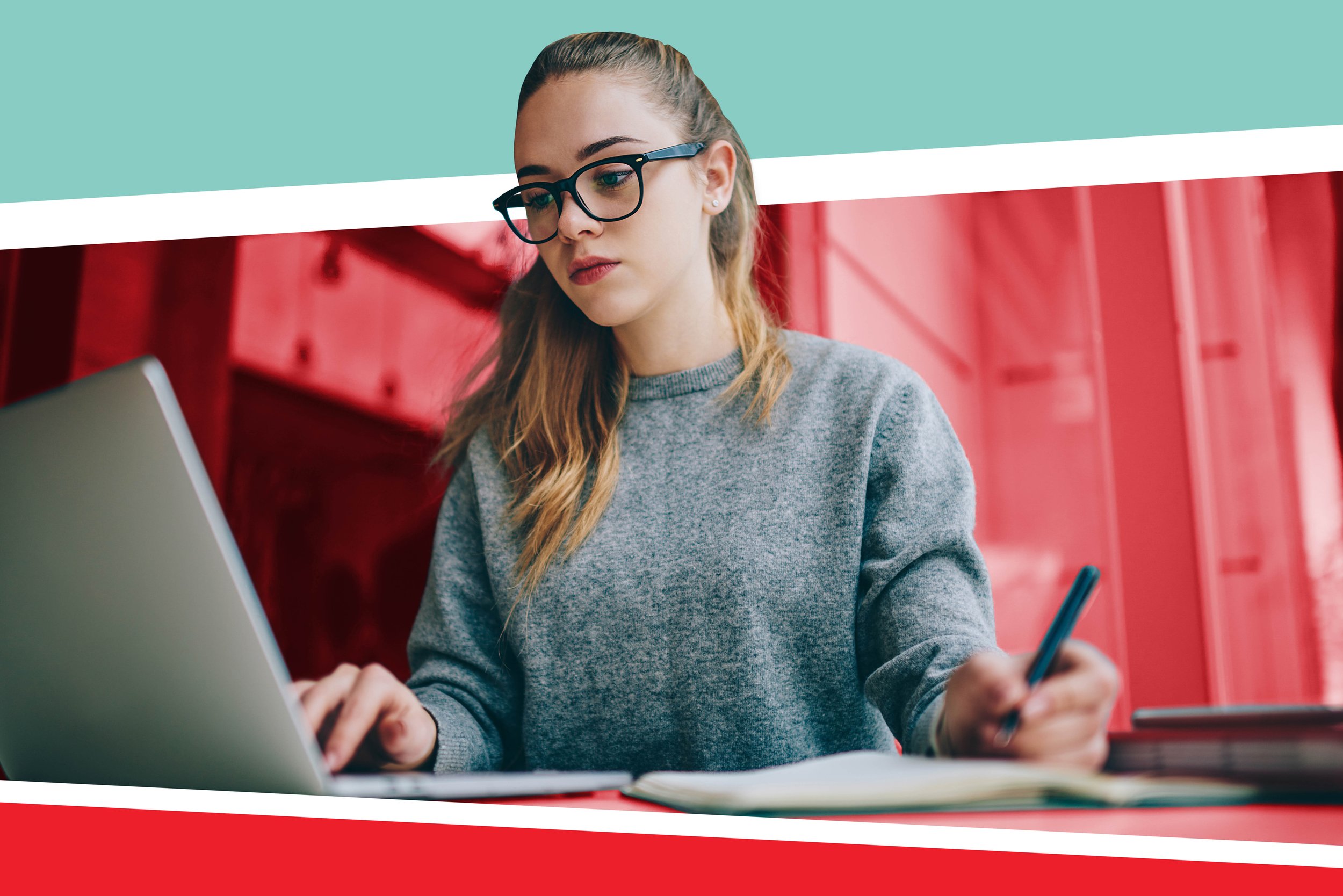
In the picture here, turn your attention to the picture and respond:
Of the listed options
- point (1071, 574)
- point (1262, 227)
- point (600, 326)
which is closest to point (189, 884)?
point (600, 326)

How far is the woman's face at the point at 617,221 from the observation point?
935 mm

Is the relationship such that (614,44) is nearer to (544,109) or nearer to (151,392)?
(544,109)

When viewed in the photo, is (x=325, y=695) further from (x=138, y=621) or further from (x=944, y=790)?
(x=944, y=790)

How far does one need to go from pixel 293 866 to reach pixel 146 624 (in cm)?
18

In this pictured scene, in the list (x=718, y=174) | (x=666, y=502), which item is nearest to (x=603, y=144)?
(x=718, y=174)

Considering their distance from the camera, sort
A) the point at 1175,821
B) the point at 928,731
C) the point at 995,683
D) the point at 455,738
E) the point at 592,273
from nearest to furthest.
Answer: the point at 1175,821
the point at 995,683
the point at 928,731
the point at 455,738
the point at 592,273

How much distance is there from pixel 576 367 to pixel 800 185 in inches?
13.9

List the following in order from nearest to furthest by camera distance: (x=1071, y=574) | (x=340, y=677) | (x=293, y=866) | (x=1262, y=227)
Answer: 1. (x=293, y=866)
2. (x=340, y=677)
3. (x=1262, y=227)
4. (x=1071, y=574)

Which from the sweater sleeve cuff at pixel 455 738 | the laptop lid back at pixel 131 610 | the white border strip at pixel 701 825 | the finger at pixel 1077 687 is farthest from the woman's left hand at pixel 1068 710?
the sweater sleeve cuff at pixel 455 738

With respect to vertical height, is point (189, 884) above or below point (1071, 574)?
below

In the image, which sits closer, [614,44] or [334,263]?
[614,44]

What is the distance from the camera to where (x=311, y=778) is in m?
0.48

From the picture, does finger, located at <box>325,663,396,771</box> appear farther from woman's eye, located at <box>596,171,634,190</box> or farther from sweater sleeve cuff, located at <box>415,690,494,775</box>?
woman's eye, located at <box>596,171,634,190</box>

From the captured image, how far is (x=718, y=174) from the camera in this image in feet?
3.36
